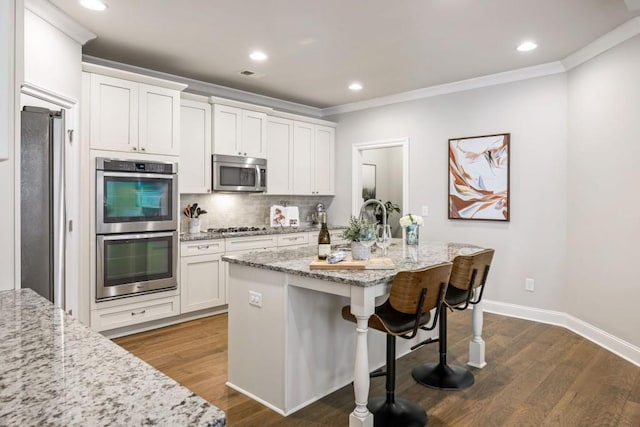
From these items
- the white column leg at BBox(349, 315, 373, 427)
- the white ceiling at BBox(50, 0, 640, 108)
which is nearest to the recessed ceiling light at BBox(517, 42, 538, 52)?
the white ceiling at BBox(50, 0, 640, 108)

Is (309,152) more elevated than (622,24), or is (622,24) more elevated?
(622,24)

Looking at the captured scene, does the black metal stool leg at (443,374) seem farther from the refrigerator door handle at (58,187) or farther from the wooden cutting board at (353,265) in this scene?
the refrigerator door handle at (58,187)

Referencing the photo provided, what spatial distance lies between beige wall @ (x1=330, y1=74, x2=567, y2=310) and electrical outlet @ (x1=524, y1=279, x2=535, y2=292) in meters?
0.04

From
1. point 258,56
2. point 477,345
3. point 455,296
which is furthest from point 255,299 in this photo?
point 258,56

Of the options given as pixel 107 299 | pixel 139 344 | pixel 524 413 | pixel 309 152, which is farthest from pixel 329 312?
pixel 309 152

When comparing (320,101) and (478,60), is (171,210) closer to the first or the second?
(320,101)

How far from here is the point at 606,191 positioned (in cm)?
349

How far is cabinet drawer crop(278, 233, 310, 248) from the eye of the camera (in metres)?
5.02

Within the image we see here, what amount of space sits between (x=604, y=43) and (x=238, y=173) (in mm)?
3790

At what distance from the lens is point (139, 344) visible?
3535mm

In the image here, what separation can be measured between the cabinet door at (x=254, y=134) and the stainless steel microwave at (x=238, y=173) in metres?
0.09

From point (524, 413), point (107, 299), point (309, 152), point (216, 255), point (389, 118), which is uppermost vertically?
point (389, 118)

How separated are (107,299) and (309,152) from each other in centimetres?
327

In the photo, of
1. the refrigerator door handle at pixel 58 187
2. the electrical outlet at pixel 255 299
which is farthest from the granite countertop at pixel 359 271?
the refrigerator door handle at pixel 58 187
